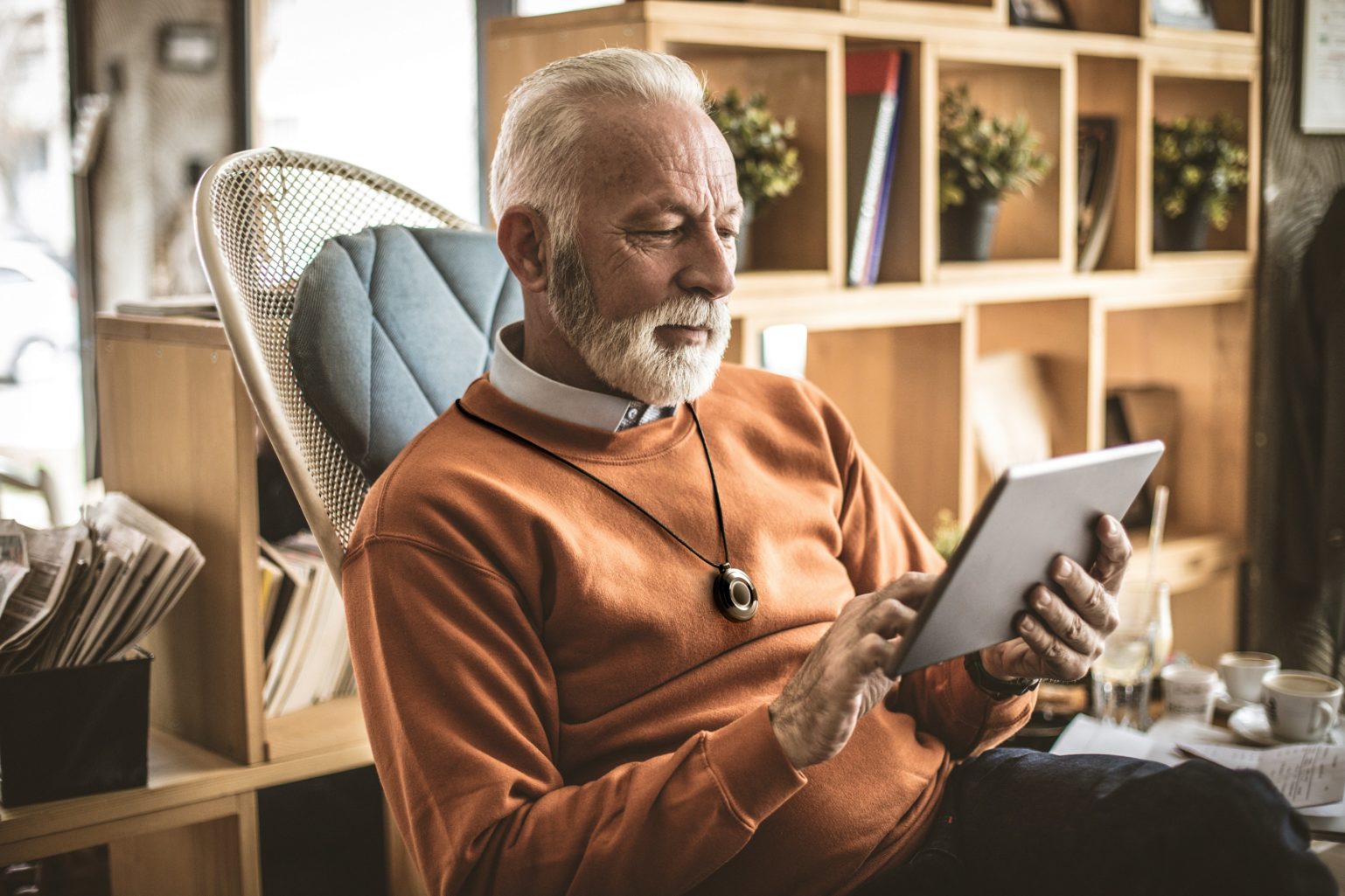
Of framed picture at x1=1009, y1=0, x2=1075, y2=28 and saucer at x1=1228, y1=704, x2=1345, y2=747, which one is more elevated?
framed picture at x1=1009, y1=0, x2=1075, y2=28

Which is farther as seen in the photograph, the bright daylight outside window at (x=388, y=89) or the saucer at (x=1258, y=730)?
the bright daylight outside window at (x=388, y=89)

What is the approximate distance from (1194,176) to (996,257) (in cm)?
50

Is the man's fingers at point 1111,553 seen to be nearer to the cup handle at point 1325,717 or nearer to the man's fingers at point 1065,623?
the man's fingers at point 1065,623

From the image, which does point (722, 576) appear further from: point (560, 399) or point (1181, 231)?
point (1181, 231)

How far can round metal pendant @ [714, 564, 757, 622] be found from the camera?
4.05 ft

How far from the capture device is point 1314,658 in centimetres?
275

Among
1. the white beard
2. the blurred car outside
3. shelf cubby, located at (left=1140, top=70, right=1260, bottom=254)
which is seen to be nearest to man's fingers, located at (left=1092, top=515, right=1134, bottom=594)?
the white beard

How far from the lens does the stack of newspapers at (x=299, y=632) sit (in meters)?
1.60

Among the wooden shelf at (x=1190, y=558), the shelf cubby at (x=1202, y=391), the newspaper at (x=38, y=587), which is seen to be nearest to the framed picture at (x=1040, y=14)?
the shelf cubby at (x=1202, y=391)

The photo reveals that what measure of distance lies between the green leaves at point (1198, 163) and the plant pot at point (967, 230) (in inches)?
23.5

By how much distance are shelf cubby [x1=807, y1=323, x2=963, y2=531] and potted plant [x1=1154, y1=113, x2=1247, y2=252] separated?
29.1 inches

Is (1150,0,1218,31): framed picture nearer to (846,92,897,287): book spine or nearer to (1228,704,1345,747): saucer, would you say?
(846,92,897,287): book spine

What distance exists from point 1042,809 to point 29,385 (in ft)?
12.2

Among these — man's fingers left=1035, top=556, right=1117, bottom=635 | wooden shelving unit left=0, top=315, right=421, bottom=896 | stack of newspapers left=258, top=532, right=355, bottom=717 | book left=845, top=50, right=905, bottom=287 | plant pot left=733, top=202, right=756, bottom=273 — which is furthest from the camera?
book left=845, top=50, right=905, bottom=287
